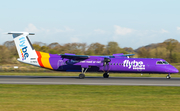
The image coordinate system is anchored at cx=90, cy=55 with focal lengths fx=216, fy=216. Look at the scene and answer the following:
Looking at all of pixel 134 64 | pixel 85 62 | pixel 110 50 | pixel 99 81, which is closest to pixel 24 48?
pixel 85 62

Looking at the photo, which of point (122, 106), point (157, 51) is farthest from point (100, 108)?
point (157, 51)

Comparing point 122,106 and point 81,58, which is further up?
point 81,58

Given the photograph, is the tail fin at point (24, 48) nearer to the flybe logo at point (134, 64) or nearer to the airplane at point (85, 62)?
the airplane at point (85, 62)

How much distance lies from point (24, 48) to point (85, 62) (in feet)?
28.5

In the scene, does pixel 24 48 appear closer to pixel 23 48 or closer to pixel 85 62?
pixel 23 48

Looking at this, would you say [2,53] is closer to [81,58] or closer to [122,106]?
[81,58]

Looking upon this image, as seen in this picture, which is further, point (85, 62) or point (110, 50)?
point (110, 50)

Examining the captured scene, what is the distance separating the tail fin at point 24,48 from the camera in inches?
1158

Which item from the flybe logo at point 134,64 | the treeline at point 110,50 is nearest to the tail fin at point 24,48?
the flybe logo at point 134,64

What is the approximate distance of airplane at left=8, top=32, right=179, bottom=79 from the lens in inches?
1083

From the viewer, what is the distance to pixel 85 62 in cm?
2895

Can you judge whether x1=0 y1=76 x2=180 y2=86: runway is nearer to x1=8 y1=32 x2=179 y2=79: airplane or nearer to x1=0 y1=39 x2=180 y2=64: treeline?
x1=8 y1=32 x2=179 y2=79: airplane

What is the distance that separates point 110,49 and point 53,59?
3808 cm

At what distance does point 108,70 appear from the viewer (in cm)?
2872
